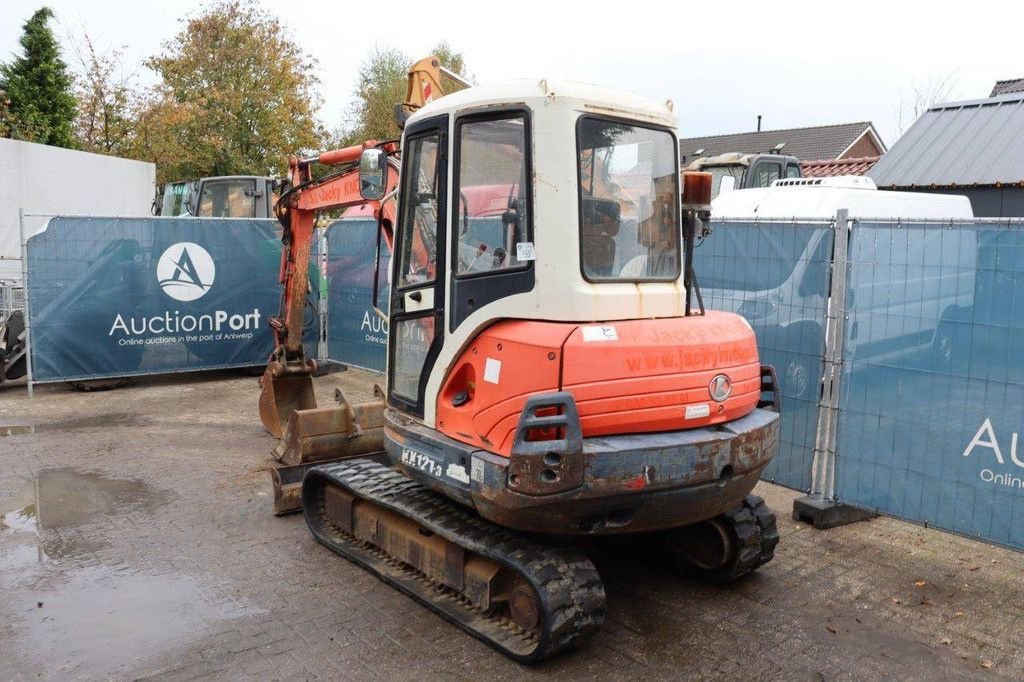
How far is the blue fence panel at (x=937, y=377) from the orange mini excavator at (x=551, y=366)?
136cm

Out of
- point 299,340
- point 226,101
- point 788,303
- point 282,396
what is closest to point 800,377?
point 788,303

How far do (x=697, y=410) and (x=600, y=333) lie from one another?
0.71m

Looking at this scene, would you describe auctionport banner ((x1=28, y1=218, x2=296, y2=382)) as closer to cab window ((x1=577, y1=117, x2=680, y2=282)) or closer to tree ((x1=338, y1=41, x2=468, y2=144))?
cab window ((x1=577, y1=117, x2=680, y2=282))

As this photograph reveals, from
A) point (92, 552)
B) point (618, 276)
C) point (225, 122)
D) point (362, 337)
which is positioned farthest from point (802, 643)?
point (225, 122)

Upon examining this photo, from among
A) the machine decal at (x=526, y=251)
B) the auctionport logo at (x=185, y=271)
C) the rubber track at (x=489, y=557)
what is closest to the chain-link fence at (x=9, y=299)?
the auctionport logo at (x=185, y=271)

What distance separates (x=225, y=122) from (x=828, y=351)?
27.6 meters

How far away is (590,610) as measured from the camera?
13.9 feet

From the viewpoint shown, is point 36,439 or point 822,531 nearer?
point 822,531

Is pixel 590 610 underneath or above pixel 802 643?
above

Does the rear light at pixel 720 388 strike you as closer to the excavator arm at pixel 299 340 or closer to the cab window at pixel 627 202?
the cab window at pixel 627 202

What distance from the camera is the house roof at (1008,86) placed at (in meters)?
22.6

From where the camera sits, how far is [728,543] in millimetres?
5078

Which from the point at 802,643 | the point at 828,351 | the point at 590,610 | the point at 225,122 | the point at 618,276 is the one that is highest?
the point at 225,122

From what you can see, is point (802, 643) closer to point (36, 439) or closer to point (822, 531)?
point (822, 531)
